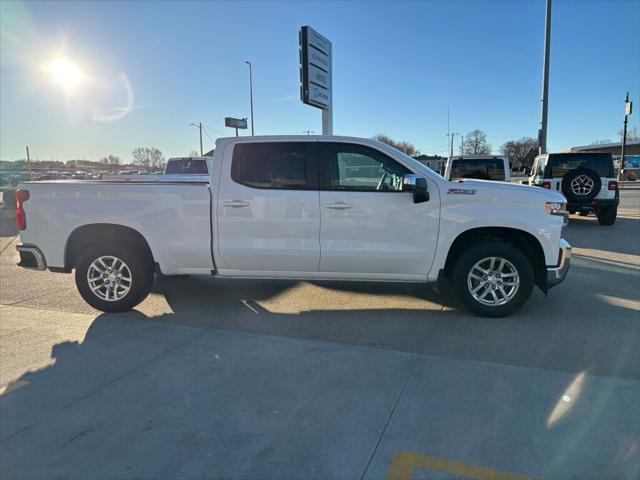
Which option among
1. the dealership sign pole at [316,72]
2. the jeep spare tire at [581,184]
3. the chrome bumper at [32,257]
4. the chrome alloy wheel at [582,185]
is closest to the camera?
the chrome bumper at [32,257]

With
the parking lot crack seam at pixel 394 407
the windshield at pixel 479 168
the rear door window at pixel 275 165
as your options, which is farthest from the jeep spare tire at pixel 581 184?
the parking lot crack seam at pixel 394 407

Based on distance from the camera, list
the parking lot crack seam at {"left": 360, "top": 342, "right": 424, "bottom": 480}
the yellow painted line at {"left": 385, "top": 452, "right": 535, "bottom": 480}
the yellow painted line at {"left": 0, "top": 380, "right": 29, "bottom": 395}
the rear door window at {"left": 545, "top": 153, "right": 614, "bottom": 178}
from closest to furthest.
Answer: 1. the yellow painted line at {"left": 385, "top": 452, "right": 535, "bottom": 480}
2. the parking lot crack seam at {"left": 360, "top": 342, "right": 424, "bottom": 480}
3. the yellow painted line at {"left": 0, "top": 380, "right": 29, "bottom": 395}
4. the rear door window at {"left": 545, "top": 153, "right": 614, "bottom": 178}

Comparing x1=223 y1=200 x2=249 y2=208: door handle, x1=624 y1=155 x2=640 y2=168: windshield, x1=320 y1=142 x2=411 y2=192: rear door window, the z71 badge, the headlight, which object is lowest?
the headlight

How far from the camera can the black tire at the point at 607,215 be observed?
39.1ft

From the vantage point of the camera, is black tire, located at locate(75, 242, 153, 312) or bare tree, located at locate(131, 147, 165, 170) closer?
black tire, located at locate(75, 242, 153, 312)

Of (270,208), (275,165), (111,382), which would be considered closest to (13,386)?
(111,382)

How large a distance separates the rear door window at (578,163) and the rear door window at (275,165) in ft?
31.3

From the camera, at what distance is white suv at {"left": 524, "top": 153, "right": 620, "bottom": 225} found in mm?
11352

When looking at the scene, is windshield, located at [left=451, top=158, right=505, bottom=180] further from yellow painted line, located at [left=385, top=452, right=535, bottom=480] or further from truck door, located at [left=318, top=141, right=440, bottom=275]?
yellow painted line, located at [left=385, top=452, right=535, bottom=480]

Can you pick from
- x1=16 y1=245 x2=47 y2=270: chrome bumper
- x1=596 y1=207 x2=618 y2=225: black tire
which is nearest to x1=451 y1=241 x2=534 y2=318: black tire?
x1=16 y1=245 x2=47 y2=270: chrome bumper

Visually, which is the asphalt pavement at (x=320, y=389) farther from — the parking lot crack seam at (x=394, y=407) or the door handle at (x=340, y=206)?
the door handle at (x=340, y=206)

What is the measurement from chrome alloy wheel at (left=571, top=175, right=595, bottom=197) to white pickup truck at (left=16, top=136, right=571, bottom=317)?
7625mm

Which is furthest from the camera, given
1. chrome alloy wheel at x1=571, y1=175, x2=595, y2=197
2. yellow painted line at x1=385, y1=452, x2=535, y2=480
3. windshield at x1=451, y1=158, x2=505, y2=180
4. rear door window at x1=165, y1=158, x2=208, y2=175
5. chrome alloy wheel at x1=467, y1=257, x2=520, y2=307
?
rear door window at x1=165, y1=158, x2=208, y2=175

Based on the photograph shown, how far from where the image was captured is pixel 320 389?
3.38 meters
